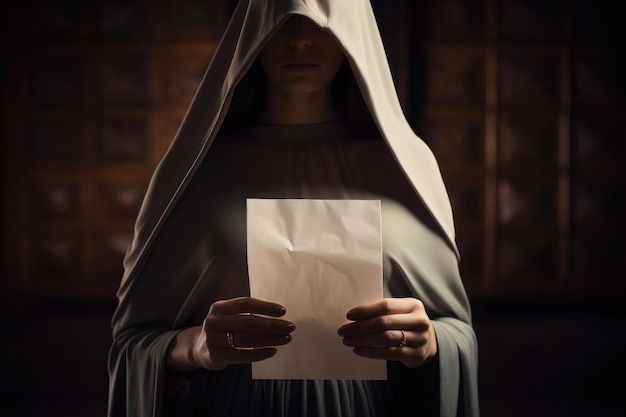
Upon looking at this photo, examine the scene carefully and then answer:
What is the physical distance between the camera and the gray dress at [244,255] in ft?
3.85

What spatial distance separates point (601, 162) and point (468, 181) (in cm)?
59

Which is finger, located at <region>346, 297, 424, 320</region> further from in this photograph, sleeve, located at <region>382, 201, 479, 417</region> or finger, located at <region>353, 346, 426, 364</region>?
sleeve, located at <region>382, 201, 479, 417</region>

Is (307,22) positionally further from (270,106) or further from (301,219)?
(301,219)

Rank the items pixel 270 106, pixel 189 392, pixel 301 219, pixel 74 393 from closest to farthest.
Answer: pixel 301 219, pixel 189 392, pixel 270 106, pixel 74 393

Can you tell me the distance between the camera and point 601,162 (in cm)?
301

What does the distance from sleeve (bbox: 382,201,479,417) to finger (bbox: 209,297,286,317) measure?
30 centimetres

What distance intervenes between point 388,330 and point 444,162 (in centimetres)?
200

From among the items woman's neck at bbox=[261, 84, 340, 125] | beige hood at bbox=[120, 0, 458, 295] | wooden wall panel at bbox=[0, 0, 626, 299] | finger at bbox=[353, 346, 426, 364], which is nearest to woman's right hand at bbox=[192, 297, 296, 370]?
finger at bbox=[353, 346, 426, 364]

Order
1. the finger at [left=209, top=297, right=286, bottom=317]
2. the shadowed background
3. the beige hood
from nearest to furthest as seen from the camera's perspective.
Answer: the finger at [left=209, top=297, right=286, bottom=317] < the beige hood < the shadowed background

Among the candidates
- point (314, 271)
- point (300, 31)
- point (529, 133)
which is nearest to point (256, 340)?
point (314, 271)

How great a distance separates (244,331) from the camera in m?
1.02

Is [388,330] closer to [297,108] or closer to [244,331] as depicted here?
[244,331]

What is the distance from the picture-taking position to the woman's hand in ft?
3.30

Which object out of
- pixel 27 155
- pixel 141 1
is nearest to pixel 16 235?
pixel 27 155
